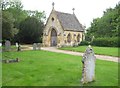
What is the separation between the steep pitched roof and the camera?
43.8 meters

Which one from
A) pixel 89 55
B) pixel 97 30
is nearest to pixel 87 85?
pixel 89 55

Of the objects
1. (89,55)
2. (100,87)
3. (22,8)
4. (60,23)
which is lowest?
(100,87)

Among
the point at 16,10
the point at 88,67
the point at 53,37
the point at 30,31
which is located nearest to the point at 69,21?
the point at 53,37

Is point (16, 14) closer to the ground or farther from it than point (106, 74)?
farther from it

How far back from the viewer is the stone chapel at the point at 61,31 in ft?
141

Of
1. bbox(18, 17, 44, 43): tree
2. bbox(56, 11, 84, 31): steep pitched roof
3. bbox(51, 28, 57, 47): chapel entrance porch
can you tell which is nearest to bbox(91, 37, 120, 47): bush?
bbox(56, 11, 84, 31): steep pitched roof

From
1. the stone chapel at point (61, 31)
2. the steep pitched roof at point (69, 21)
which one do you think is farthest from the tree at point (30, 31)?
the steep pitched roof at point (69, 21)

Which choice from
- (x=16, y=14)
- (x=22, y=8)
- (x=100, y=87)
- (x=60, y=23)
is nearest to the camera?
(x=100, y=87)

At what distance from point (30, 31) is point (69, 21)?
1027cm

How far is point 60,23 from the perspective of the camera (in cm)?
4281

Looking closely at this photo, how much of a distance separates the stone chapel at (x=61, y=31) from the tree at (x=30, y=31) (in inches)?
252

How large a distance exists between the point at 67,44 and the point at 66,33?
219 centimetres

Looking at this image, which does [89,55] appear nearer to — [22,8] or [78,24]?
[78,24]

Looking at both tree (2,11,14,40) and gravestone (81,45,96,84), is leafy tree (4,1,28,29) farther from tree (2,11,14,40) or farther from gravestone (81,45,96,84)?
gravestone (81,45,96,84)
